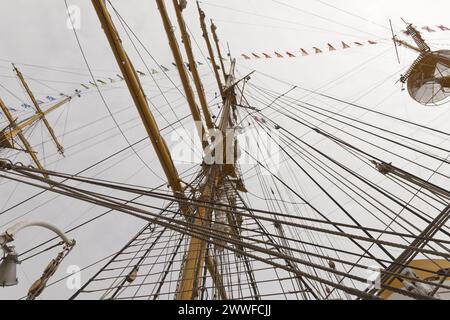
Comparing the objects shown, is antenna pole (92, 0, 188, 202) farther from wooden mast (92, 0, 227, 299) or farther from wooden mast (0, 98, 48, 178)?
wooden mast (0, 98, 48, 178)

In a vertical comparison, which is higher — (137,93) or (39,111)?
(39,111)

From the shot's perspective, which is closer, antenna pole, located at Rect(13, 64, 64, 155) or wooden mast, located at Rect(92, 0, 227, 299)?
wooden mast, located at Rect(92, 0, 227, 299)

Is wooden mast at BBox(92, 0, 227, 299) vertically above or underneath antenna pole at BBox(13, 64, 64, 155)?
underneath

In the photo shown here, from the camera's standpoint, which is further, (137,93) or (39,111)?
(39,111)

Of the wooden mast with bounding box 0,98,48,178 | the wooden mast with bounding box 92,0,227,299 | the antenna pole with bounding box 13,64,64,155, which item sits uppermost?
the antenna pole with bounding box 13,64,64,155

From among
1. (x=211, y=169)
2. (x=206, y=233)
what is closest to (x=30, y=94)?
(x=211, y=169)

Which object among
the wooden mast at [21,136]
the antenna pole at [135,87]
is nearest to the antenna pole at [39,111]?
the wooden mast at [21,136]

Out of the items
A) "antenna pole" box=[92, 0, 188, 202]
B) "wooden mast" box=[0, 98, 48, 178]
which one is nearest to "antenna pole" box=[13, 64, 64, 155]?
"wooden mast" box=[0, 98, 48, 178]

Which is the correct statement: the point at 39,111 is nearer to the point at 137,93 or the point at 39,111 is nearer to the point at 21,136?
the point at 21,136

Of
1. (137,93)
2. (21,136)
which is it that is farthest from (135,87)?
(21,136)

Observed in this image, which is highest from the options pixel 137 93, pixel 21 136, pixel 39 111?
pixel 39 111

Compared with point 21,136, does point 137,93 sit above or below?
below
